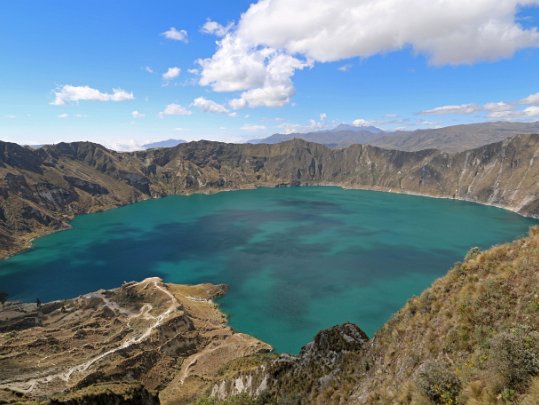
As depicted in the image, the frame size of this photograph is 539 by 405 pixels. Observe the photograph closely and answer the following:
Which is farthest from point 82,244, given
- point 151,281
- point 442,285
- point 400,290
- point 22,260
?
point 442,285

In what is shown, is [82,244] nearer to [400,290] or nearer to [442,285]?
[400,290]

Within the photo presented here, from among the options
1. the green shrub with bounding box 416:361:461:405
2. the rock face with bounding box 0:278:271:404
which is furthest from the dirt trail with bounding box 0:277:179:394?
the green shrub with bounding box 416:361:461:405

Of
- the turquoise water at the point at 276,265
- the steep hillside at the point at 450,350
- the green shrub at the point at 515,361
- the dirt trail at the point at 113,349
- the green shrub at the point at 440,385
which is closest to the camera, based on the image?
the green shrub at the point at 515,361

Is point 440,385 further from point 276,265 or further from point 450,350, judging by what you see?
point 276,265

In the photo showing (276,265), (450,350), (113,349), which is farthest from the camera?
(276,265)

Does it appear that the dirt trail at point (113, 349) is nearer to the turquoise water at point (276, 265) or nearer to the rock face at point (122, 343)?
the rock face at point (122, 343)

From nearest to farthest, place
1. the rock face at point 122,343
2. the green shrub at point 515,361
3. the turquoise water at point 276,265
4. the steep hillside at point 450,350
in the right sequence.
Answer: the green shrub at point 515,361 → the steep hillside at point 450,350 → the rock face at point 122,343 → the turquoise water at point 276,265

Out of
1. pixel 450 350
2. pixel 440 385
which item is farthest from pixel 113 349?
pixel 440 385

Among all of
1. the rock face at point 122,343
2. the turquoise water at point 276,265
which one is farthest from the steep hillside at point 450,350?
the turquoise water at point 276,265
